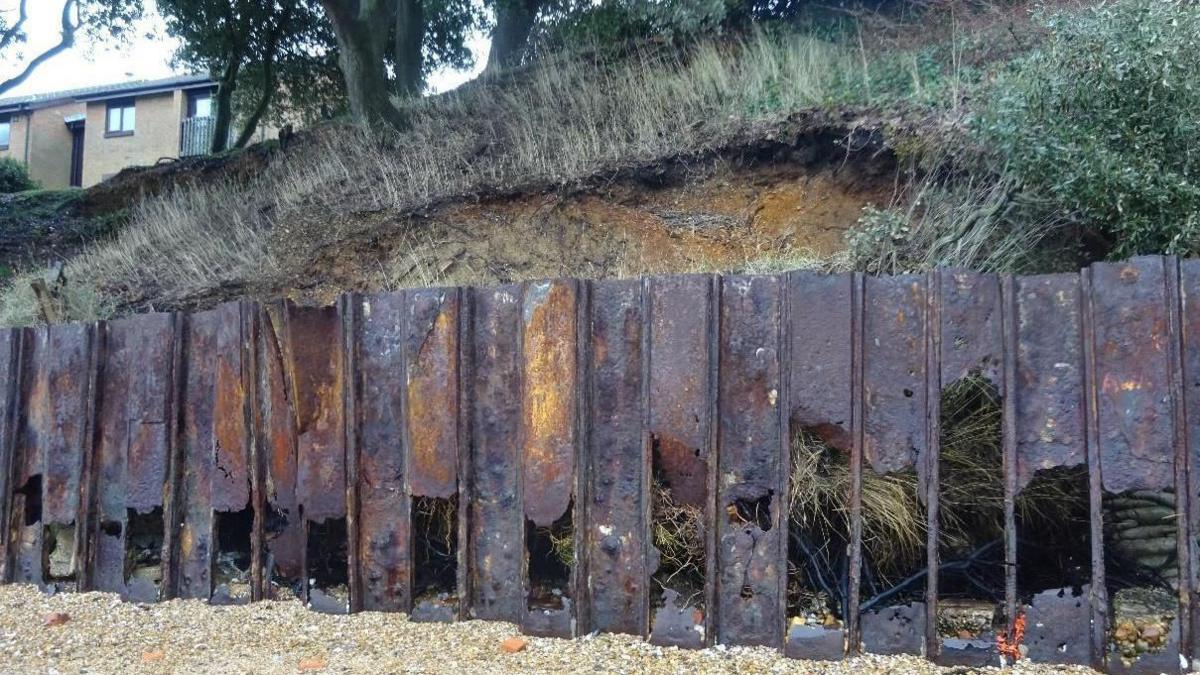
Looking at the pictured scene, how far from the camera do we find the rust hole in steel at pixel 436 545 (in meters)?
4.33

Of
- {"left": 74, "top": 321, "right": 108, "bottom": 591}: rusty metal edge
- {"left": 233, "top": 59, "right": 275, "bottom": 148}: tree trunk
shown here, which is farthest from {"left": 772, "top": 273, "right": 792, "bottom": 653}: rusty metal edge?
{"left": 233, "top": 59, "right": 275, "bottom": 148}: tree trunk

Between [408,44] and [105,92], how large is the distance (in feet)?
73.6

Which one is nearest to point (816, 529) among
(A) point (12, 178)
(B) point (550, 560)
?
(B) point (550, 560)

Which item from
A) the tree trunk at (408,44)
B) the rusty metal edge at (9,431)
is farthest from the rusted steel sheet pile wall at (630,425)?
the tree trunk at (408,44)

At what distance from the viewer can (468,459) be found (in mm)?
3869

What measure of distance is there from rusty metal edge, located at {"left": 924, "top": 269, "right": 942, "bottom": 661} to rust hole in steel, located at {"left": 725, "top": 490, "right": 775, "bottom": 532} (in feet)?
1.99

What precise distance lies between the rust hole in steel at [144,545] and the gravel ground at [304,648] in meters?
0.26

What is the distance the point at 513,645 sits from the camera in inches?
142

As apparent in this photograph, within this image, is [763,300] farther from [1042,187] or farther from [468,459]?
[1042,187]

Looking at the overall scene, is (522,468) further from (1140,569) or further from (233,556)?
(1140,569)

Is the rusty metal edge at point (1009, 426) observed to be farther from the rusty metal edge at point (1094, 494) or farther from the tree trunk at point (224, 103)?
the tree trunk at point (224, 103)

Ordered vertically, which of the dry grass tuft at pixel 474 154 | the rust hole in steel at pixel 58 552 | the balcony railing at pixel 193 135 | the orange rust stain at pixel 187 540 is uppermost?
the balcony railing at pixel 193 135

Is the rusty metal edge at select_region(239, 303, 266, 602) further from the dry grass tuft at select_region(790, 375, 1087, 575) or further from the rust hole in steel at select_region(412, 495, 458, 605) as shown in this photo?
the dry grass tuft at select_region(790, 375, 1087, 575)

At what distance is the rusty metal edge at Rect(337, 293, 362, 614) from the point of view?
401 cm
